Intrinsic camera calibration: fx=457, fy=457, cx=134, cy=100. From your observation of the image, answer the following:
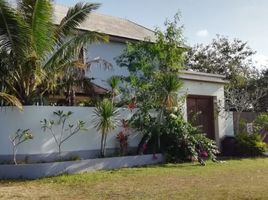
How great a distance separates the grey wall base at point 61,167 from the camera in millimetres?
13141

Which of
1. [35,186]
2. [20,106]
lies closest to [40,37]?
[20,106]

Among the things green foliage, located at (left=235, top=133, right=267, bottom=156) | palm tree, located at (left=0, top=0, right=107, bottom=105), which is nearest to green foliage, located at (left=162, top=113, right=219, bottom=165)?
green foliage, located at (left=235, top=133, right=267, bottom=156)

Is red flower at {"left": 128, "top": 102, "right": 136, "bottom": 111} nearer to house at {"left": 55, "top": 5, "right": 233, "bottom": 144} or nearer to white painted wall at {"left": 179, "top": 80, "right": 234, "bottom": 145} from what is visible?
house at {"left": 55, "top": 5, "right": 233, "bottom": 144}

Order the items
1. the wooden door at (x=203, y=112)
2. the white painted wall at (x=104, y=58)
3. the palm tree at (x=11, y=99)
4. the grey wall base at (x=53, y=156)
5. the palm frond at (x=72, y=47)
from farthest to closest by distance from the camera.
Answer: the wooden door at (x=203, y=112) → the white painted wall at (x=104, y=58) → the palm frond at (x=72, y=47) → the grey wall base at (x=53, y=156) → the palm tree at (x=11, y=99)

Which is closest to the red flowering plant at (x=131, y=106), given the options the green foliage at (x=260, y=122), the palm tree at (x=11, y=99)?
the palm tree at (x=11, y=99)

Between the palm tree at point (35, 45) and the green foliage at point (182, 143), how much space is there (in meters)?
4.32

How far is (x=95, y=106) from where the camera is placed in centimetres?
1585

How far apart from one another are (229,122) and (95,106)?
8.63 metres

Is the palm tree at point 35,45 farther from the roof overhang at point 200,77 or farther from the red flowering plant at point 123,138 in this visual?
the roof overhang at point 200,77

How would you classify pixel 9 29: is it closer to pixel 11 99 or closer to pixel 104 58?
pixel 11 99

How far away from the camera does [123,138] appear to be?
16.3 meters

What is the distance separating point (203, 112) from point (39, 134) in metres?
9.48

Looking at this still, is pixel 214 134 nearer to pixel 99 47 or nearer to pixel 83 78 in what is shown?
pixel 99 47

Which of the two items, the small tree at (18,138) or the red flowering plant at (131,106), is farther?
the red flowering plant at (131,106)
